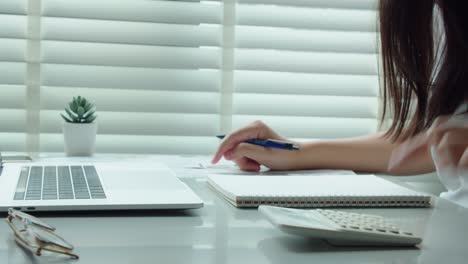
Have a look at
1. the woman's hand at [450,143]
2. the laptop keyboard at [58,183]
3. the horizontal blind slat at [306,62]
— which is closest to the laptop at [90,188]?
the laptop keyboard at [58,183]

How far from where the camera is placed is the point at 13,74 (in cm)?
147

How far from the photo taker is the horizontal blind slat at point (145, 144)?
4.84ft

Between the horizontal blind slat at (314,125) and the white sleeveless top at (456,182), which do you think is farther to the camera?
the horizontal blind slat at (314,125)

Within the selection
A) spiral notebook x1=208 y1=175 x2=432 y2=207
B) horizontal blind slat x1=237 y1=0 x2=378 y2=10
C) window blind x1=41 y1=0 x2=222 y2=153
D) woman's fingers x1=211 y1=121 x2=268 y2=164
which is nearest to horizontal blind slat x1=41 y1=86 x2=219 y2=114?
window blind x1=41 y1=0 x2=222 y2=153

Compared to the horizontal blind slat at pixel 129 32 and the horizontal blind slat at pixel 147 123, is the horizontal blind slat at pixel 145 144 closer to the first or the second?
the horizontal blind slat at pixel 147 123

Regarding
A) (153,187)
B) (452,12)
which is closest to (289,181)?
(153,187)

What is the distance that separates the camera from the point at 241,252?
572mm

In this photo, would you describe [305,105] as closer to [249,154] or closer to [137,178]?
[249,154]

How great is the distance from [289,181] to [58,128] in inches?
29.2

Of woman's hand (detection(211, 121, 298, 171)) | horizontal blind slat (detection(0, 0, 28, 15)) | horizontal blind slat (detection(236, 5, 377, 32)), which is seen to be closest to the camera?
woman's hand (detection(211, 121, 298, 171))

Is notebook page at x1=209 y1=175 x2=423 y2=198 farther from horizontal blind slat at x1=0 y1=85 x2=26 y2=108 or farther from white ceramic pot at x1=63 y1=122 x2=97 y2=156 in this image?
horizontal blind slat at x1=0 y1=85 x2=26 y2=108

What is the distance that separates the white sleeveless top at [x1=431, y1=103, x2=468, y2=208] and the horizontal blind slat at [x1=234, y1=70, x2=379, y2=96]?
A: 64cm

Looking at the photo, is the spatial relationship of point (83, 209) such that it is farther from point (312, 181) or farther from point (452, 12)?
point (452, 12)

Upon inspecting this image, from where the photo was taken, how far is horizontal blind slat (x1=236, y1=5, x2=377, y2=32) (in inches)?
62.2
